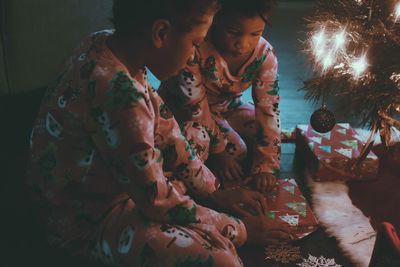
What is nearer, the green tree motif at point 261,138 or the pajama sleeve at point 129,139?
the pajama sleeve at point 129,139

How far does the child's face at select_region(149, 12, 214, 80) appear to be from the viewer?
88 centimetres

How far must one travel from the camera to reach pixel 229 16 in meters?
1.12

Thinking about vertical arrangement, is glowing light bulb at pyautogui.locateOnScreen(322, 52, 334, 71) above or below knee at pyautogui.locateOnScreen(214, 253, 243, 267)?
above

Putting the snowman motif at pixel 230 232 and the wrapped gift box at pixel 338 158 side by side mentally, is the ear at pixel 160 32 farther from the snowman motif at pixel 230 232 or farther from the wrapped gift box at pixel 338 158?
the wrapped gift box at pixel 338 158

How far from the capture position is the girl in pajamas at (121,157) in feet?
2.81

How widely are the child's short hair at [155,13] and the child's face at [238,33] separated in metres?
0.24

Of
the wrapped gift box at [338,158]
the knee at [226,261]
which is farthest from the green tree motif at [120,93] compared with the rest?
the wrapped gift box at [338,158]

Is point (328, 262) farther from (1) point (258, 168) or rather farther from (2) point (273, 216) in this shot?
(1) point (258, 168)

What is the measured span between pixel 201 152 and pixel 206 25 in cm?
47

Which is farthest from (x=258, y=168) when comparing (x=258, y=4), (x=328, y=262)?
(x=258, y=4)

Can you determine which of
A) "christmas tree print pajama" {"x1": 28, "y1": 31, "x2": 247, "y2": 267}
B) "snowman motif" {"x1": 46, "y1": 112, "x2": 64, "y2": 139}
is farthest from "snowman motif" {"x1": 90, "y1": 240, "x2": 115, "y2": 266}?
"snowman motif" {"x1": 46, "y1": 112, "x2": 64, "y2": 139}

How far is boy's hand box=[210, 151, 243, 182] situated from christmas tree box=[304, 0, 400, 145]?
241 millimetres

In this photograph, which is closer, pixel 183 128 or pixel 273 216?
pixel 273 216

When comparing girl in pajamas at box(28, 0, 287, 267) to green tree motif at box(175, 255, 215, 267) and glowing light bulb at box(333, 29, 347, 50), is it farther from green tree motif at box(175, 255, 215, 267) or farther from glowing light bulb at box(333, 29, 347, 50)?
glowing light bulb at box(333, 29, 347, 50)
